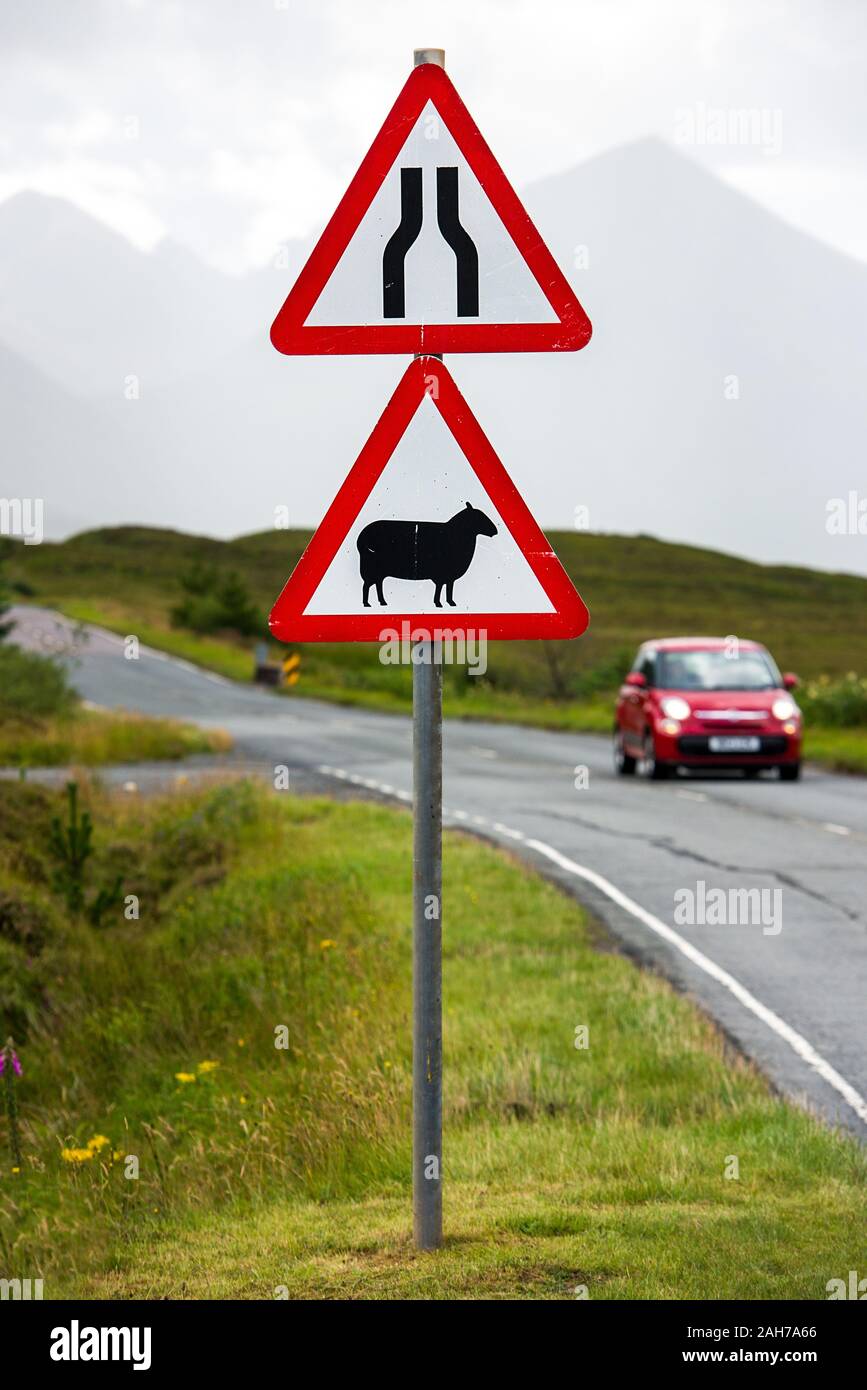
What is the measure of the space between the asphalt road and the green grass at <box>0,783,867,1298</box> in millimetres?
449

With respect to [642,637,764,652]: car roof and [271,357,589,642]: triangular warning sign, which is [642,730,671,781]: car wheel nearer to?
[642,637,764,652]: car roof

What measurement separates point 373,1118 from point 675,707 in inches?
622

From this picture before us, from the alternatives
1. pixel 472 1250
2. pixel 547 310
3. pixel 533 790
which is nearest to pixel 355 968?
pixel 472 1250

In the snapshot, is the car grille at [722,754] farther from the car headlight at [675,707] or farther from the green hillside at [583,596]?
the green hillside at [583,596]

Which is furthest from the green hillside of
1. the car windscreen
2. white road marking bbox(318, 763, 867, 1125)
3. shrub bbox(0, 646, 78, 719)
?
white road marking bbox(318, 763, 867, 1125)

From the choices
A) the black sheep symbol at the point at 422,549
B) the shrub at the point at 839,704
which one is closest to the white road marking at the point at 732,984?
the black sheep symbol at the point at 422,549

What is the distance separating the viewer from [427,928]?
14.1ft

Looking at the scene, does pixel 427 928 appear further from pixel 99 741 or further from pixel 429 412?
pixel 99 741

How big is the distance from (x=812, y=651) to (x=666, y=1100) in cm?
8082

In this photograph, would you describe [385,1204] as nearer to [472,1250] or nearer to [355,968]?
[472,1250]

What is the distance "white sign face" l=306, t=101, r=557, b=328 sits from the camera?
4.29 meters

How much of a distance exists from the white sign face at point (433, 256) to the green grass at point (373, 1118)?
2.32 m

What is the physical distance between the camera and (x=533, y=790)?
67.6 ft

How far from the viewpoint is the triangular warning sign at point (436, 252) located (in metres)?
4.29
